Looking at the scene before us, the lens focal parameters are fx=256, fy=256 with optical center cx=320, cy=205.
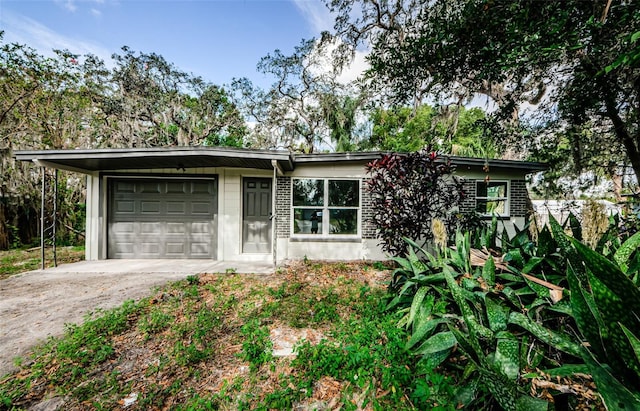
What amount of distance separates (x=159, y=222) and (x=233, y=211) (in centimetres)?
200

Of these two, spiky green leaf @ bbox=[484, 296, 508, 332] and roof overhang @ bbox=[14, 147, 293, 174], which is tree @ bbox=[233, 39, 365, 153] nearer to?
roof overhang @ bbox=[14, 147, 293, 174]

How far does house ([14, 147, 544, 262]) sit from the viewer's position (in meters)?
6.70

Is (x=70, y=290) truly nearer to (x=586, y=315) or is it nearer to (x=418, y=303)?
(x=418, y=303)

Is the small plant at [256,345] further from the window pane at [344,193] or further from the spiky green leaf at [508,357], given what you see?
the window pane at [344,193]

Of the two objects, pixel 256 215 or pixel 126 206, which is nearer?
pixel 126 206

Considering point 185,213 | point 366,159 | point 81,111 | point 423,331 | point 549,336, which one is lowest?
point 423,331

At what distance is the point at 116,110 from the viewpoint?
1117cm

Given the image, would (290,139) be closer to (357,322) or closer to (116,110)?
(116,110)

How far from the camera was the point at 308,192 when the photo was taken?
6891 mm

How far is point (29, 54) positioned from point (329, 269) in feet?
40.4

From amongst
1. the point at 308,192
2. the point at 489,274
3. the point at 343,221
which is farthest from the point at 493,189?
the point at 489,274

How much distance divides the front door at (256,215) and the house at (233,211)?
0.03 m

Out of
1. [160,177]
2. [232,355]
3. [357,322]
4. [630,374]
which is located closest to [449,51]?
[357,322]

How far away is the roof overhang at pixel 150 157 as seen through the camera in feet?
17.5
